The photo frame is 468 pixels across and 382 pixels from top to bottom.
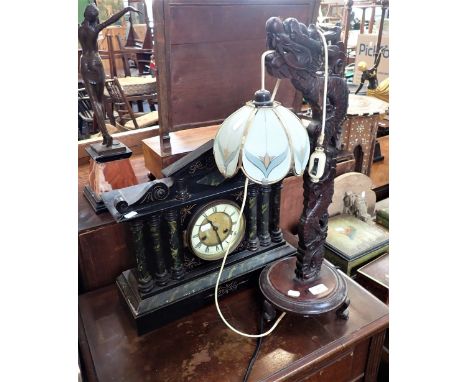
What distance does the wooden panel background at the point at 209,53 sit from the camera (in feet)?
3.01

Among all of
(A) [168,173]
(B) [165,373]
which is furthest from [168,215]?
(B) [165,373]

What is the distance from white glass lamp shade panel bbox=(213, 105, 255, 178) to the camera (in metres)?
0.66

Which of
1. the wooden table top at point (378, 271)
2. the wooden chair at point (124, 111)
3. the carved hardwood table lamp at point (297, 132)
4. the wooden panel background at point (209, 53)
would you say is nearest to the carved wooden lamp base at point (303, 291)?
the carved hardwood table lamp at point (297, 132)

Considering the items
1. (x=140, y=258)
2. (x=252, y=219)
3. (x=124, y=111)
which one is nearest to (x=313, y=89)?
(x=252, y=219)

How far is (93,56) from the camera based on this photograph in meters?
0.86

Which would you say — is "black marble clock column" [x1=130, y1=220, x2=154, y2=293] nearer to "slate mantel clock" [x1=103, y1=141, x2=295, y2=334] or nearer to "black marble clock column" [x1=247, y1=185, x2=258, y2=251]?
"slate mantel clock" [x1=103, y1=141, x2=295, y2=334]

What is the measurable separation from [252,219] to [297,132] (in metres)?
0.36

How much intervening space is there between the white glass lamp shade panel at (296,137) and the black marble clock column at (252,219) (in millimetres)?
261

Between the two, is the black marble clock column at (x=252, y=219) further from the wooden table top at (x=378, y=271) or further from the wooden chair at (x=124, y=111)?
the wooden chair at (x=124, y=111)

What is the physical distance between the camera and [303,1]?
1.07 meters

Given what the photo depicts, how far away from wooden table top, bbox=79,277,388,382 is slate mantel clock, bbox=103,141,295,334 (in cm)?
4
